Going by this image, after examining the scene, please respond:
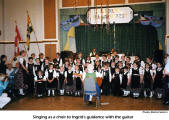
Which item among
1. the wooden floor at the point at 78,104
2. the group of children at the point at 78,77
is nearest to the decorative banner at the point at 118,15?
the group of children at the point at 78,77

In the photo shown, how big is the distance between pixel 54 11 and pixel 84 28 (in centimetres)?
147

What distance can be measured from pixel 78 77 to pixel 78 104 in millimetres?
1011

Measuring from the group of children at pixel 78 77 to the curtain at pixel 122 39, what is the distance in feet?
8.45

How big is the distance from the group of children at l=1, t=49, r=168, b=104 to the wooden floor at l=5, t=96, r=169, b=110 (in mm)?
387

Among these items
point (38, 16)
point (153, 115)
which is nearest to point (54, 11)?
point (38, 16)

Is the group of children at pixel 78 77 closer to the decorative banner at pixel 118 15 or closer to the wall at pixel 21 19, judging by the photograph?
the wall at pixel 21 19

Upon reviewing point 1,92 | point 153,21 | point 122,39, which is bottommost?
point 1,92

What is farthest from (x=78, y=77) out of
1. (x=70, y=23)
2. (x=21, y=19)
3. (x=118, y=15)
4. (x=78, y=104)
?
(x=21, y=19)

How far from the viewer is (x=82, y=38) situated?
7.86 metres

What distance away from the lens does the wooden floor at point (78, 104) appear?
3.58 m

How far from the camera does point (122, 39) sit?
756cm

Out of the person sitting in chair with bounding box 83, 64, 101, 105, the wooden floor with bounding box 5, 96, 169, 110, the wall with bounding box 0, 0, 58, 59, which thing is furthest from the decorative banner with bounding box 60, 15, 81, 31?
the person sitting in chair with bounding box 83, 64, 101, 105

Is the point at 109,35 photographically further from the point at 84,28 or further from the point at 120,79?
the point at 120,79

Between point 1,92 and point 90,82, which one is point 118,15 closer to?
point 90,82
